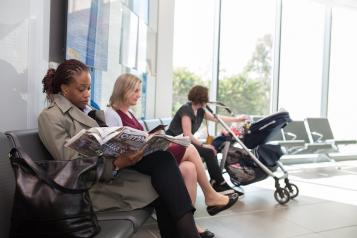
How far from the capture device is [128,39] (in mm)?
3490

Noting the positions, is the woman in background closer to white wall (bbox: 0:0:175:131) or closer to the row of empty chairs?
white wall (bbox: 0:0:175:131)

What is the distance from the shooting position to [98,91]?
9.07 ft

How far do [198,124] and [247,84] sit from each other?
250cm

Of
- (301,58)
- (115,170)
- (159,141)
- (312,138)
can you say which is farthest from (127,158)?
(301,58)

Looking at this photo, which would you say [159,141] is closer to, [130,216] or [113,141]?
[113,141]

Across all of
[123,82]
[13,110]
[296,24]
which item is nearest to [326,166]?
[296,24]

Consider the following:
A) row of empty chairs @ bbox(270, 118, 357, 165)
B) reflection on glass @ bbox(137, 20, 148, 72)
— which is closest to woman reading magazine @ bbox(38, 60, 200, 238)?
reflection on glass @ bbox(137, 20, 148, 72)

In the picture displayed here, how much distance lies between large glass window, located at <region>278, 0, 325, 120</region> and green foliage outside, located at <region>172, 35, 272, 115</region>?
0.32 meters

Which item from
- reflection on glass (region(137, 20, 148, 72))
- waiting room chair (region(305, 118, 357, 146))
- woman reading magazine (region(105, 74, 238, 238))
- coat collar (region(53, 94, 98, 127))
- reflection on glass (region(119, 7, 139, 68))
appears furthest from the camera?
waiting room chair (region(305, 118, 357, 146))

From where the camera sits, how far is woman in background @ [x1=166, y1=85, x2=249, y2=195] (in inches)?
120

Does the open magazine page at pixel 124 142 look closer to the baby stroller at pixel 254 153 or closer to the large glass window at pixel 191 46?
the baby stroller at pixel 254 153

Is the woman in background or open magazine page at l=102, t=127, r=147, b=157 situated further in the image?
the woman in background

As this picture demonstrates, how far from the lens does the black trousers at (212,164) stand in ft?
10.0

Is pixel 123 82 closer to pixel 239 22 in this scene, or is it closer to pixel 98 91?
pixel 98 91
